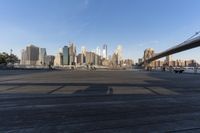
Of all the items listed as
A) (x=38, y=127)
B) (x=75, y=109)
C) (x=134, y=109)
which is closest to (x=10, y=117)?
(x=38, y=127)

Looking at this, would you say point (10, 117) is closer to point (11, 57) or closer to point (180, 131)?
point (180, 131)

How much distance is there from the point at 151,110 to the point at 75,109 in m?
2.28

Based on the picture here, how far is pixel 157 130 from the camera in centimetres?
580

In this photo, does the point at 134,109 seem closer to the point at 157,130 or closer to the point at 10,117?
the point at 157,130

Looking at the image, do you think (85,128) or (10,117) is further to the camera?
(10,117)

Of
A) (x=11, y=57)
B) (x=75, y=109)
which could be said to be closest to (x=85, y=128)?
(x=75, y=109)

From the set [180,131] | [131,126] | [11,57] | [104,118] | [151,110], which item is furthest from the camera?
[11,57]

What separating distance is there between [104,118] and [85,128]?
3.86ft

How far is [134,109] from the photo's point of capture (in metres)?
8.56

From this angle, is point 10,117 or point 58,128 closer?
point 58,128

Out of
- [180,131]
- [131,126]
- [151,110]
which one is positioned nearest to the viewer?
[180,131]

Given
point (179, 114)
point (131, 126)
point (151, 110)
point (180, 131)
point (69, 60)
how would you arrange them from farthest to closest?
point (69, 60), point (151, 110), point (179, 114), point (131, 126), point (180, 131)

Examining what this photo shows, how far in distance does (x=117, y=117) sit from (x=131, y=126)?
1.06 meters

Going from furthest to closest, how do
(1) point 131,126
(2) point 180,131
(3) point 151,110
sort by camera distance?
1. (3) point 151,110
2. (1) point 131,126
3. (2) point 180,131
